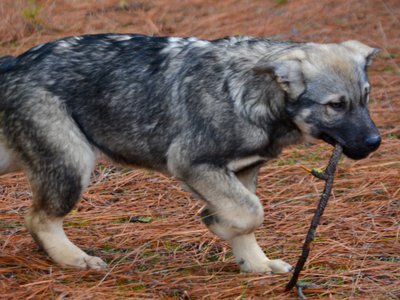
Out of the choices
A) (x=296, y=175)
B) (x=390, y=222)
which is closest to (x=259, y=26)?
(x=296, y=175)

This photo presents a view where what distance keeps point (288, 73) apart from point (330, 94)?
260 mm

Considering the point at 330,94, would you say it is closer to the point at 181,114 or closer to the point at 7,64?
the point at 181,114

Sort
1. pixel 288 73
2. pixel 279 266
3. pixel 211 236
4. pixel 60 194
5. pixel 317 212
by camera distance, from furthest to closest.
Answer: pixel 211 236 < pixel 60 194 < pixel 279 266 < pixel 288 73 < pixel 317 212

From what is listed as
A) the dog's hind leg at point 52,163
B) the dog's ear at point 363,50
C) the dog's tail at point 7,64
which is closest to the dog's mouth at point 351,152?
the dog's ear at point 363,50

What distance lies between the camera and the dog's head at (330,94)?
4367 mm

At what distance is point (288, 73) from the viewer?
449cm

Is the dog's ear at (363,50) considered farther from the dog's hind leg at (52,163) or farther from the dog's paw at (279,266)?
the dog's hind leg at (52,163)

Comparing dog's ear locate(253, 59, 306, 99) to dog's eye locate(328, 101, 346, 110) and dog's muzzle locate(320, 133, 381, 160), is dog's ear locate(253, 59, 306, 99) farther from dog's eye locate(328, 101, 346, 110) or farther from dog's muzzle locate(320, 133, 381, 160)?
dog's muzzle locate(320, 133, 381, 160)

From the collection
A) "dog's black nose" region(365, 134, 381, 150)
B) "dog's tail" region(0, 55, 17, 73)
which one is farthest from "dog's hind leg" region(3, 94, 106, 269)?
"dog's black nose" region(365, 134, 381, 150)

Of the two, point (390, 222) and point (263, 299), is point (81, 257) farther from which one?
point (390, 222)

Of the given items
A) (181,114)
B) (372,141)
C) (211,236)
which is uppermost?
(372,141)

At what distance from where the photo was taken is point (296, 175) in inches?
253

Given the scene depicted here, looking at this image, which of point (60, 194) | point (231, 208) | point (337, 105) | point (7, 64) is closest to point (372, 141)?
point (337, 105)

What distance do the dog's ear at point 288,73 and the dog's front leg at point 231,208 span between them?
1.84 feet
